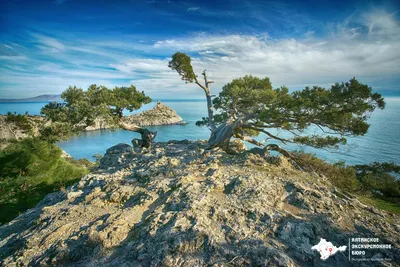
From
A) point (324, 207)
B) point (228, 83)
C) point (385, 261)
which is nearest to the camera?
point (385, 261)

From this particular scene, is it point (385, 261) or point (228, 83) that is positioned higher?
point (228, 83)

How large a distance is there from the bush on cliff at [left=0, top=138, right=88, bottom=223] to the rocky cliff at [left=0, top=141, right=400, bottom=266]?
10465 mm

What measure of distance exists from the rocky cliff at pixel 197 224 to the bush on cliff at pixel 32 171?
10465 millimetres

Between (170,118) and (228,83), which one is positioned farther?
(170,118)

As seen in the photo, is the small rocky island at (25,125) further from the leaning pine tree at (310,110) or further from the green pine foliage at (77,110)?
the leaning pine tree at (310,110)

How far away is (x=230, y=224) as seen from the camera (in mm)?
4832

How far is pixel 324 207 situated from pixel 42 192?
1897 centimetres

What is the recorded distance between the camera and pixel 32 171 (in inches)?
632

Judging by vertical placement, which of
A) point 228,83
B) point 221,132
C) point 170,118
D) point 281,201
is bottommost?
point 170,118

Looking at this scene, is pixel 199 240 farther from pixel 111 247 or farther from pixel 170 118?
pixel 170 118

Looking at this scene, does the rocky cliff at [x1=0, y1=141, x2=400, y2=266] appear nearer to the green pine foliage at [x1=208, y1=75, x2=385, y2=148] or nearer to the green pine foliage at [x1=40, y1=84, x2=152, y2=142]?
the green pine foliage at [x1=208, y1=75, x2=385, y2=148]

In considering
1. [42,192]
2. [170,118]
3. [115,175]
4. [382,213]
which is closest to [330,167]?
[382,213]

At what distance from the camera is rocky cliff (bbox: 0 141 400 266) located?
4098 millimetres

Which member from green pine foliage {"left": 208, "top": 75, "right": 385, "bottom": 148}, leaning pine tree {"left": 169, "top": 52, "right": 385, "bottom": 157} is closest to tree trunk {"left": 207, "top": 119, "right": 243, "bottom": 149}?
leaning pine tree {"left": 169, "top": 52, "right": 385, "bottom": 157}
